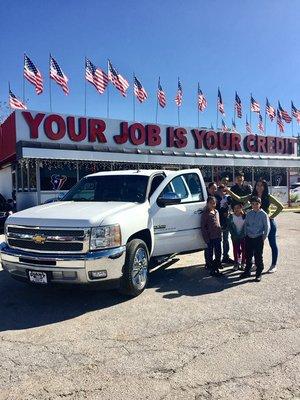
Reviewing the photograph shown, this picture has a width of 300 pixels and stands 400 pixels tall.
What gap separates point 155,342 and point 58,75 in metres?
19.4

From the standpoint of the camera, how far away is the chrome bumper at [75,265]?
5.18 meters

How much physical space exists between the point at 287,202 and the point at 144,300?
25.4m

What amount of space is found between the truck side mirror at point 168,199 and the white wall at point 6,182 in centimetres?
1698

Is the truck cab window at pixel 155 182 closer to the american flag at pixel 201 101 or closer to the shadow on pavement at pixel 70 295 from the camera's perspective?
the shadow on pavement at pixel 70 295

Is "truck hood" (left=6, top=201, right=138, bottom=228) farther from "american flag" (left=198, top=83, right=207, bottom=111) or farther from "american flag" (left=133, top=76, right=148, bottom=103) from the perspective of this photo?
"american flag" (left=198, top=83, right=207, bottom=111)

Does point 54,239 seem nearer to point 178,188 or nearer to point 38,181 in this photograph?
point 178,188

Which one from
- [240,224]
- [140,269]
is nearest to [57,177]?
[240,224]

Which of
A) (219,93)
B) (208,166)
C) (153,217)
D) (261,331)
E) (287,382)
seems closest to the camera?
(287,382)

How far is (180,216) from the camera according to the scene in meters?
6.89

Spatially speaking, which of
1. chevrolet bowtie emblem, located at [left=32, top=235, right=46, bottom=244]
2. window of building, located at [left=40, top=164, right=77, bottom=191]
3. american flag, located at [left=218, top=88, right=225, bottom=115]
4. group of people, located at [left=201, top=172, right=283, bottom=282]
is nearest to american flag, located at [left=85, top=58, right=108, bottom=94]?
window of building, located at [left=40, top=164, right=77, bottom=191]

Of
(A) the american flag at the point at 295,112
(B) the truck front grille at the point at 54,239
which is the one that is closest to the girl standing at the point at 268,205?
(B) the truck front grille at the point at 54,239

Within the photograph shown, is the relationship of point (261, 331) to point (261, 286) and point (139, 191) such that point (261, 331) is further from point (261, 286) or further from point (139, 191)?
point (139, 191)

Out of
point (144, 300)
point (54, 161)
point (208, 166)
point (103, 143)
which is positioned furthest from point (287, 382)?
point (208, 166)

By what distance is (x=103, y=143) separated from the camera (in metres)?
20.3
